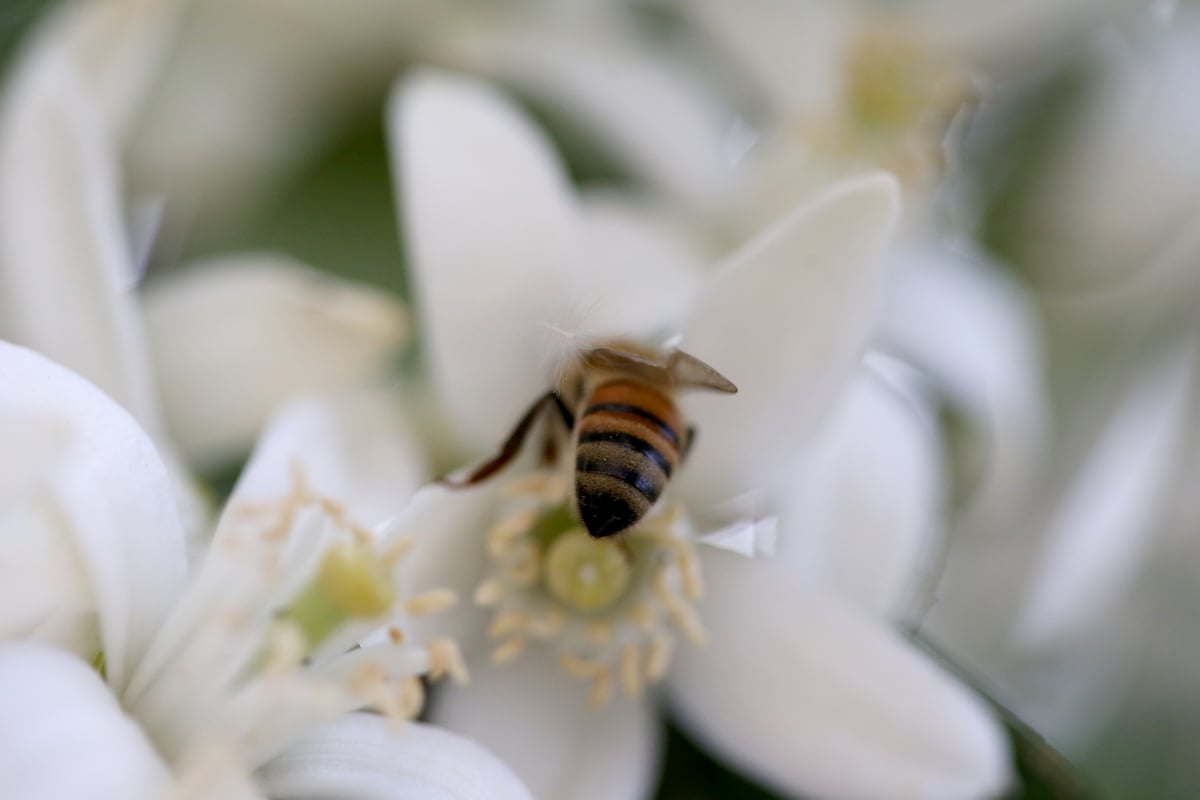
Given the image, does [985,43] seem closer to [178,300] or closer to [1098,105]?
[1098,105]

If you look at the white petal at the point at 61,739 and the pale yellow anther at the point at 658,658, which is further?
the pale yellow anther at the point at 658,658

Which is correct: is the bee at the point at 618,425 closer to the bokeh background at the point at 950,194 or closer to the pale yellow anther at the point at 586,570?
the pale yellow anther at the point at 586,570

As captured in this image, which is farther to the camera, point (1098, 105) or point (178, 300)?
point (1098, 105)

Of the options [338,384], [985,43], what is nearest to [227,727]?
[338,384]

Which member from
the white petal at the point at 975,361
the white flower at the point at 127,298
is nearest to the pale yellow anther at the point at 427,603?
the white flower at the point at 127,298

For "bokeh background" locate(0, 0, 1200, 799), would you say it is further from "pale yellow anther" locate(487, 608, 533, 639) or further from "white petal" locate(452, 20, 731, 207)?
"pale yellow anther" locate(487, 608, 533, 639)

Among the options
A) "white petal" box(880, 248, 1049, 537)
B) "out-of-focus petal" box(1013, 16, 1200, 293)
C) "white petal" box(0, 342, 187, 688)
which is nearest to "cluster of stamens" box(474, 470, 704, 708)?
"white petal" box(0, 342, 187, 688)

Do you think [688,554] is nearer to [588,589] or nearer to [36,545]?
[588,589]
